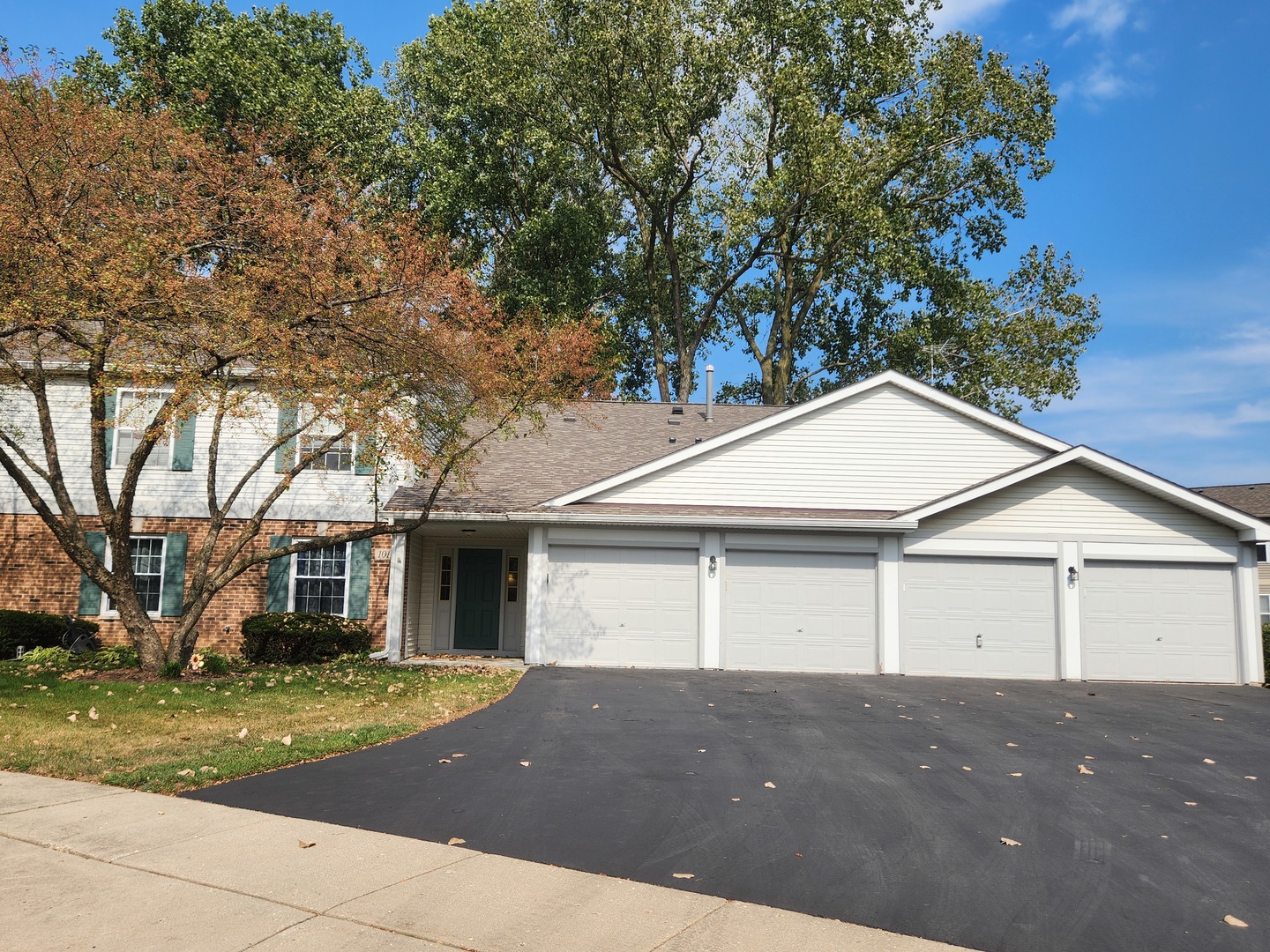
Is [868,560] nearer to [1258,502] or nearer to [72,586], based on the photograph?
[72,586]

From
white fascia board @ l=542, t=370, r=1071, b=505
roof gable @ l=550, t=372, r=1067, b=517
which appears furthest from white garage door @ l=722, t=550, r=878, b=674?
white fascia board @ l=542, t=370, r=1071, b=505

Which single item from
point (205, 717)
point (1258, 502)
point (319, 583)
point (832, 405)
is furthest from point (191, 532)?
point (1258, 502)

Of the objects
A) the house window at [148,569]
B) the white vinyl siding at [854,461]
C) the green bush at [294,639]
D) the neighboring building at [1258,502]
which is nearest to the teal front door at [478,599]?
the green bush at [294,639]

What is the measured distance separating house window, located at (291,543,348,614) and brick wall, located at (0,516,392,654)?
24.6 inches

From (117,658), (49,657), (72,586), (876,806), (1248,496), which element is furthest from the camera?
(1248,496)

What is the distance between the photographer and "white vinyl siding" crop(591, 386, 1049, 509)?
17.3 m

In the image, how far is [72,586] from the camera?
1783cm

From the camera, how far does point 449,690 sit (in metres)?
12.9

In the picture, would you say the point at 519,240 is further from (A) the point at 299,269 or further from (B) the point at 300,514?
(A) the point at 299,269

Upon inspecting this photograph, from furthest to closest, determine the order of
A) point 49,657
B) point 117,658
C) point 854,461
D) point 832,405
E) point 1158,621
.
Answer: point 832,405, point 854,461, point 1158,621, point 49,657, point 117,658

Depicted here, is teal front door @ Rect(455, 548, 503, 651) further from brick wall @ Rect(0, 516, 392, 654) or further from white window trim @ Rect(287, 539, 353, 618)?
white window trim @ Rect(287, 539, 353, 618)

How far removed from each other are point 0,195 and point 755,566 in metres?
13.3

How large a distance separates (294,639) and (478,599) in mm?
3981

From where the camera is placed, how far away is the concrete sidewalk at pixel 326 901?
Answer: 4.32 metres
